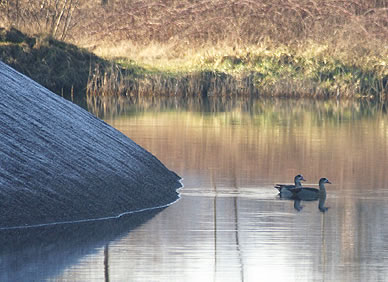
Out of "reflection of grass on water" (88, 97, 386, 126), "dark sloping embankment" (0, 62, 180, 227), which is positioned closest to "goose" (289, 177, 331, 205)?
"dark sloping embankment" (0, 62, 180, 227)

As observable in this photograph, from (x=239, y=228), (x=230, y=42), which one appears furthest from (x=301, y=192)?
(x=230, y=42)

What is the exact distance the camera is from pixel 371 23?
46.5 meters

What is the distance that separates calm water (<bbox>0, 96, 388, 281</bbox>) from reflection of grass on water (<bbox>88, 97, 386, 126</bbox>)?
16.7 ft

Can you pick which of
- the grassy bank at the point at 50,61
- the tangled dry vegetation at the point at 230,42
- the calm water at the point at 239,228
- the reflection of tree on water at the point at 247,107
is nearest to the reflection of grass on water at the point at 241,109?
the reflection of tree on water at the point at 247,107

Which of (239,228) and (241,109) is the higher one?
(241,109)

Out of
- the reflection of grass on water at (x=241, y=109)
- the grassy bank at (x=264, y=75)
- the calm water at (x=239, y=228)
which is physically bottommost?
the calm water at (x=239, y=228)

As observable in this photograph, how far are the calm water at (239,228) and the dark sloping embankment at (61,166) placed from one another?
0.39 m

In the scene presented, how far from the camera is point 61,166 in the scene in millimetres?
14172

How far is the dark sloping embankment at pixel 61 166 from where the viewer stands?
1314 centimetres

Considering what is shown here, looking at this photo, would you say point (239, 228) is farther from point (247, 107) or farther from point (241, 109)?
point (247, 107)

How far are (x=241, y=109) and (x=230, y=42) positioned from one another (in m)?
11.6

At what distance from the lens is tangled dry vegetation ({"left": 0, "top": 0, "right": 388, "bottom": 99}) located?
3928cm

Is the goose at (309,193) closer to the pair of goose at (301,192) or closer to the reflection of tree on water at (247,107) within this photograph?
the pair of goose at (301,192)

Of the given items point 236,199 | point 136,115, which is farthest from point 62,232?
point 136,115
